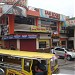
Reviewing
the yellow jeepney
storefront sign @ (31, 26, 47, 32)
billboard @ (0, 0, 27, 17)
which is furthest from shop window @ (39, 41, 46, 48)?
the yellow jeepney

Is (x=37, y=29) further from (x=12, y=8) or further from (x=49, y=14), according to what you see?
(x=12, y=8)

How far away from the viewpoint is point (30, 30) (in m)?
35.7

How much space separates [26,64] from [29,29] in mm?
23628

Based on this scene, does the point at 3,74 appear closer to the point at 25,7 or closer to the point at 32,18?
the point at 25,7

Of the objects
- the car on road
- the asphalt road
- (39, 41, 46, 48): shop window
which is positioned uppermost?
(39, 41, 46, 48): shop window

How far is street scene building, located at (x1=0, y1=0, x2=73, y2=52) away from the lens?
3312 cm

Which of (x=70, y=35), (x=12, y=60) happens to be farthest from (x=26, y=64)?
(x=70, y=35)

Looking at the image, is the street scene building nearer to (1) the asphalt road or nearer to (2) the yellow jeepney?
(1) the asphalt road

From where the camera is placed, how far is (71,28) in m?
44.0

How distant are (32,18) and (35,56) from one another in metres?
26.0

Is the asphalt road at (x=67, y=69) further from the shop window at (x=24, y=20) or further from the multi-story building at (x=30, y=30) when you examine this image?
the shop window at (x=24, y=20)

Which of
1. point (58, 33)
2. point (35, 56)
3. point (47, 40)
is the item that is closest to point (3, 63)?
point (35, 56)

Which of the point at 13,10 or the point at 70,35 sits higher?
the point at 13,10

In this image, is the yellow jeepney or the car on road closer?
the yellow jeepney
